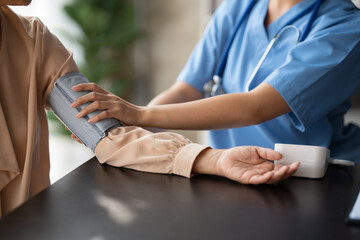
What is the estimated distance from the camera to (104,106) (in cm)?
112

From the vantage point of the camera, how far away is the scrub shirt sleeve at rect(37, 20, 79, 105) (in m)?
1.12

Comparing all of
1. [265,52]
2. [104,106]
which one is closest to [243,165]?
[104,106]

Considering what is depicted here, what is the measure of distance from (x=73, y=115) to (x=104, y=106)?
0.27ft

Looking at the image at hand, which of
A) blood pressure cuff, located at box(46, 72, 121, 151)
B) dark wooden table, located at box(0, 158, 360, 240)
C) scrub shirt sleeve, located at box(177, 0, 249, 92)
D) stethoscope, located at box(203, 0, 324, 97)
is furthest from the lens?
scrub shirt sleeve, located at box(177, 0, 249, 92)

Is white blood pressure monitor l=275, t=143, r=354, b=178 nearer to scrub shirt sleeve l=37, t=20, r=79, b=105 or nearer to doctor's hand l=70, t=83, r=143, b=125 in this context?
doctor's hand l=70, t=83, r=143, b=125

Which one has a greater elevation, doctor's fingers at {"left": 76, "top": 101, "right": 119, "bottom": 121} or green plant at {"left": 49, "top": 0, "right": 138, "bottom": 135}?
doctor's fingers at {"left": 76, "top": 101, "right": 119, "bottom": 121}

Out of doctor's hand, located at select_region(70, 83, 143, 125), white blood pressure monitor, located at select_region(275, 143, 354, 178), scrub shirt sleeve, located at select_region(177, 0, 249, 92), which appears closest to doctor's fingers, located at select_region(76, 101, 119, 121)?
doctor's hand, located at select_region(70, 83, 143, 125)

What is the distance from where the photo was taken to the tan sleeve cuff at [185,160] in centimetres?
95

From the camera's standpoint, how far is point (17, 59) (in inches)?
42.3

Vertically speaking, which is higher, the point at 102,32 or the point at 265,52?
the point at 265,52

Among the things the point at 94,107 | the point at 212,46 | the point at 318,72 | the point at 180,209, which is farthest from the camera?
the point at 212,46

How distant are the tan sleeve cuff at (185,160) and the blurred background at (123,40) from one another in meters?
2.03

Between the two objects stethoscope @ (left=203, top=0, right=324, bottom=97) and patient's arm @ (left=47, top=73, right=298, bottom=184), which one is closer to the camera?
patient's arm @ (left=47, top=73, right=298, bottom=184)

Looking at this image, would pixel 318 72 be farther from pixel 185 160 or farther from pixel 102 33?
pixel 102 33
